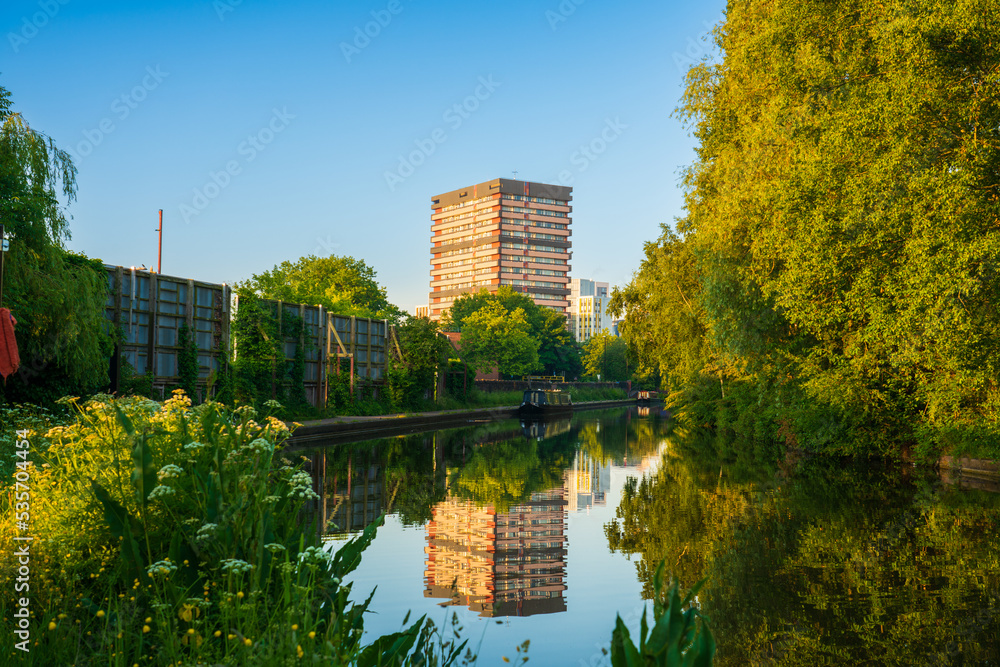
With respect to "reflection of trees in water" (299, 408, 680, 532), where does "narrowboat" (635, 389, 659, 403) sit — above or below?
above

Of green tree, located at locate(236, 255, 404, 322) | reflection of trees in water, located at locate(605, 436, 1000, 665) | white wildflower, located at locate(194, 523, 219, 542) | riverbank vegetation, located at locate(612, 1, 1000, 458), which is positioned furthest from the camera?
green tree, located at locate(236, 255, 404, 322)

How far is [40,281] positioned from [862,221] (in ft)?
54.3

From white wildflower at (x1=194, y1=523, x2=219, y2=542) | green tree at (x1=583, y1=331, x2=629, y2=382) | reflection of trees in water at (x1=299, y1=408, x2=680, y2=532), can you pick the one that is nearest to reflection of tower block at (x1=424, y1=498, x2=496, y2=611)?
reflection of trees in water at (x1=299, y1=408, x2=680, y2=532)

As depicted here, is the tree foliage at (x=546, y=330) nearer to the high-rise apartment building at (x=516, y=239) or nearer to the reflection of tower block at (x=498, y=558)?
the high-rise apartment building at (x=516, y=239)

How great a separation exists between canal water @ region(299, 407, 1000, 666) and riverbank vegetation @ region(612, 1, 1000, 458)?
1828 millimetres

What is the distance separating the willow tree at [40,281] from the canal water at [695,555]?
6713 millimetres

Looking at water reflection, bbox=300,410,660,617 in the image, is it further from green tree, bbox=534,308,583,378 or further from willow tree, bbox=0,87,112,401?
green tree, bbox=534,308,583,378

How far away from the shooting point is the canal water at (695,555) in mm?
6012

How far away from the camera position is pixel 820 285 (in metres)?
15.7

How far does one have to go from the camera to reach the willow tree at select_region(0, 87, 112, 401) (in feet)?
54.6

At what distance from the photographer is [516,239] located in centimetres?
16012

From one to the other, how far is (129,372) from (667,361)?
58.1ft

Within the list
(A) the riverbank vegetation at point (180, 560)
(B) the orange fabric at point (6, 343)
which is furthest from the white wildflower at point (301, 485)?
(B) the orange fabric at point (6, 343)

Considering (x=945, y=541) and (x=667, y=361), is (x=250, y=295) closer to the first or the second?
(x=667, y=361)
